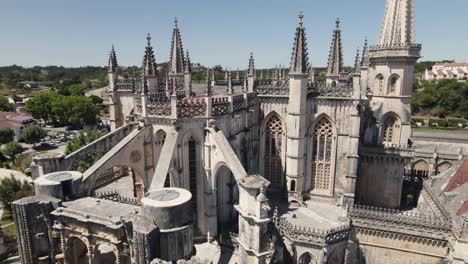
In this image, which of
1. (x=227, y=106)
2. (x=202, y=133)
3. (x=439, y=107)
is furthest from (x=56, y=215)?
(x=439, y=107)

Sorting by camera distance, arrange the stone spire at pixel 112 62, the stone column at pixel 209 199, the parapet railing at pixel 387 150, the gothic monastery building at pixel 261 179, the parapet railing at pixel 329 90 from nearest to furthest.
Result: the gothic monastery building at pixel 261 179 → the stone column at pixel 209 199 → the parapet railing at pixel 329 90 → the parapet railing at pixel 387 150 → the stone spire at pixel 112 62

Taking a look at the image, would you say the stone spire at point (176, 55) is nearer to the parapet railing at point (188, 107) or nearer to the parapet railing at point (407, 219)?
the parapet railing at point (188, 107)

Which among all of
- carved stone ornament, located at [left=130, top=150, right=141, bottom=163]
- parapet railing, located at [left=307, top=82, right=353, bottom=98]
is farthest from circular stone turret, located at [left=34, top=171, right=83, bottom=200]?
parapet railing, located at [left=307, top=82, right=353, bottom=98]

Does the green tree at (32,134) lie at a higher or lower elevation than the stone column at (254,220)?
A: lower

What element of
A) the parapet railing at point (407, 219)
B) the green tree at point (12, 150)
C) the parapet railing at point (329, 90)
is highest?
the parapet railing at point (329, 90)

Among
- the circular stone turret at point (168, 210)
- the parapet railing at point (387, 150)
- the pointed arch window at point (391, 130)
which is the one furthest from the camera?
the pointed arch window at point (391, 130)

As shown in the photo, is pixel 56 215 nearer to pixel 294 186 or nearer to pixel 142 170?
pixel 142 170

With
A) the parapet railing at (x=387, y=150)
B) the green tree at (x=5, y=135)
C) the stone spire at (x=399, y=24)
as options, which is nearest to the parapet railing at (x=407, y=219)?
the parapet railing at (x=387, y=150)

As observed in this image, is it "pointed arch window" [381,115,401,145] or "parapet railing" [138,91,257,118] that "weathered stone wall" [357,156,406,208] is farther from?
"parapet railing" [138,91,257,118]

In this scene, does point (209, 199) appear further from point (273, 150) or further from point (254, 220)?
point (273, 150)
